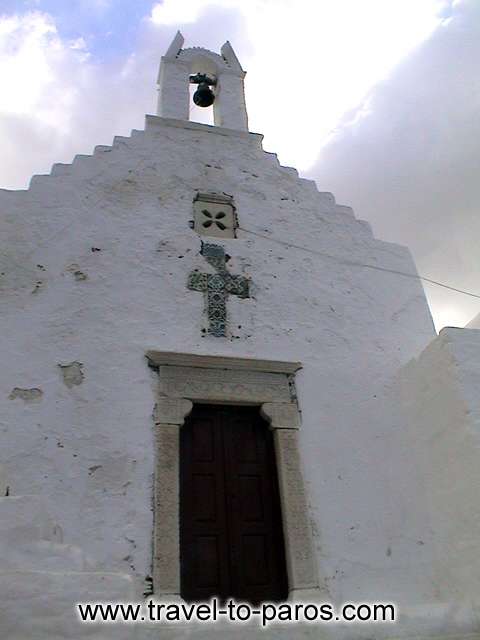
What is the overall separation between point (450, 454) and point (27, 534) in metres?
3.57

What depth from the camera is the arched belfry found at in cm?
784

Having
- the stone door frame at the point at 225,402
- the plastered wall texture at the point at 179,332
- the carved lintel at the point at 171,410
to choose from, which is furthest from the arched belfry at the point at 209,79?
the carved lintel at the point at 171,410

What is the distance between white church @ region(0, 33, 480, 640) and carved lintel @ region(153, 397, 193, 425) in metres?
0.02

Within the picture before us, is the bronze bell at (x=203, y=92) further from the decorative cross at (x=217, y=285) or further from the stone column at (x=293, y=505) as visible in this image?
the stone column at (x=293, y=505)

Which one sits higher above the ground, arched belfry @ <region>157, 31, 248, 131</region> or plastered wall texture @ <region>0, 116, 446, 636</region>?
arched belfry @ <region>157, 31, 248, 131</region>

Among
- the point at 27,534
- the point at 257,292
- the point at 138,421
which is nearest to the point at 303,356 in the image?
the point at 257,292

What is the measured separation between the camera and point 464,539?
15.7 feet

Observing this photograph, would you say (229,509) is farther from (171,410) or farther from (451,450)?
(451,450)

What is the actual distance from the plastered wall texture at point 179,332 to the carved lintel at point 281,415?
0.13 metres

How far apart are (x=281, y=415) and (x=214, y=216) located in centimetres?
253

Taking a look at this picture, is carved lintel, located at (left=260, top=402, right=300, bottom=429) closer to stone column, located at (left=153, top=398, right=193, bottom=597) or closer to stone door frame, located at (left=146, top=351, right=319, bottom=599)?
stone door frame, located at (left=146, top=351, right=319, bottom=599)

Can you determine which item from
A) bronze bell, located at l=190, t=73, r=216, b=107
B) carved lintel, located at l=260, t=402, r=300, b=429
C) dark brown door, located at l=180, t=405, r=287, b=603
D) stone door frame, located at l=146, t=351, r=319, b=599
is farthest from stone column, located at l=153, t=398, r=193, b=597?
bronze bell, located at l=190, t=73, r=216, b=107

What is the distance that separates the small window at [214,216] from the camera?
21.2ft

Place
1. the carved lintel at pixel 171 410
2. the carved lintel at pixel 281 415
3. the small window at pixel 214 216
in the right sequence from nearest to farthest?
the carved lintel at pixel 171 410 → the carved lintel at pixel 281 415 → the small window at pixel 214 216
